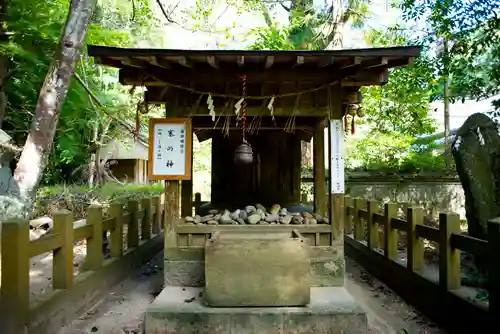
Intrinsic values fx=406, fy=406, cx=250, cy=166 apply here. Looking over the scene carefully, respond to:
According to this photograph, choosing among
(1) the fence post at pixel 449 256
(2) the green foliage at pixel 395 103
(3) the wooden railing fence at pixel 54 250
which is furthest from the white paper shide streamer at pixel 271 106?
(2) the green foliage at pixel 395 103

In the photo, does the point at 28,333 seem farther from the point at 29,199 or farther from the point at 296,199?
the point at 296,199

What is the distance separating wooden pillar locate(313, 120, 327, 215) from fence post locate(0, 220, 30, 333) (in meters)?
4.69

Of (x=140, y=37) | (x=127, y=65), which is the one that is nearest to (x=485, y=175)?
(x=127, y=65)

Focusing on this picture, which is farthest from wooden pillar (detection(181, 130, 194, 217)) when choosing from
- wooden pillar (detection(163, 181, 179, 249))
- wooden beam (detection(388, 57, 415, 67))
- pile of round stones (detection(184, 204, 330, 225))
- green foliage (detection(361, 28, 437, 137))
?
green foliage (detection(361, 28, 437, 137))

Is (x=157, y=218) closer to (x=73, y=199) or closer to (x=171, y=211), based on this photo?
(x=73, y=199)

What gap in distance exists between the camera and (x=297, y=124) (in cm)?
777

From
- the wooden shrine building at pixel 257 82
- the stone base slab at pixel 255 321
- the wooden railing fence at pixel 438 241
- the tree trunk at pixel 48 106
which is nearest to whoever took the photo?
the wooden railing fence at pixel 438 241

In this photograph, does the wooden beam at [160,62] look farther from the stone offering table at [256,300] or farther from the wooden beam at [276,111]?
the stone offering table at [256,300]

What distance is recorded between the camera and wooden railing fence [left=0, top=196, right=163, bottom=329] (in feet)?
12.5

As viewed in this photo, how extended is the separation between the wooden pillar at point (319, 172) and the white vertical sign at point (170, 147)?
2.68 meters

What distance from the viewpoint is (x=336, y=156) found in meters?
5.98

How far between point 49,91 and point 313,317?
6.52 metres

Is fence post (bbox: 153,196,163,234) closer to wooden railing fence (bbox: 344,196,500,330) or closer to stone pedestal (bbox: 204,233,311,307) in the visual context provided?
wooden railing fence (bbox: 344,196,500,330)

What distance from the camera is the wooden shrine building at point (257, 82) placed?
517cm
